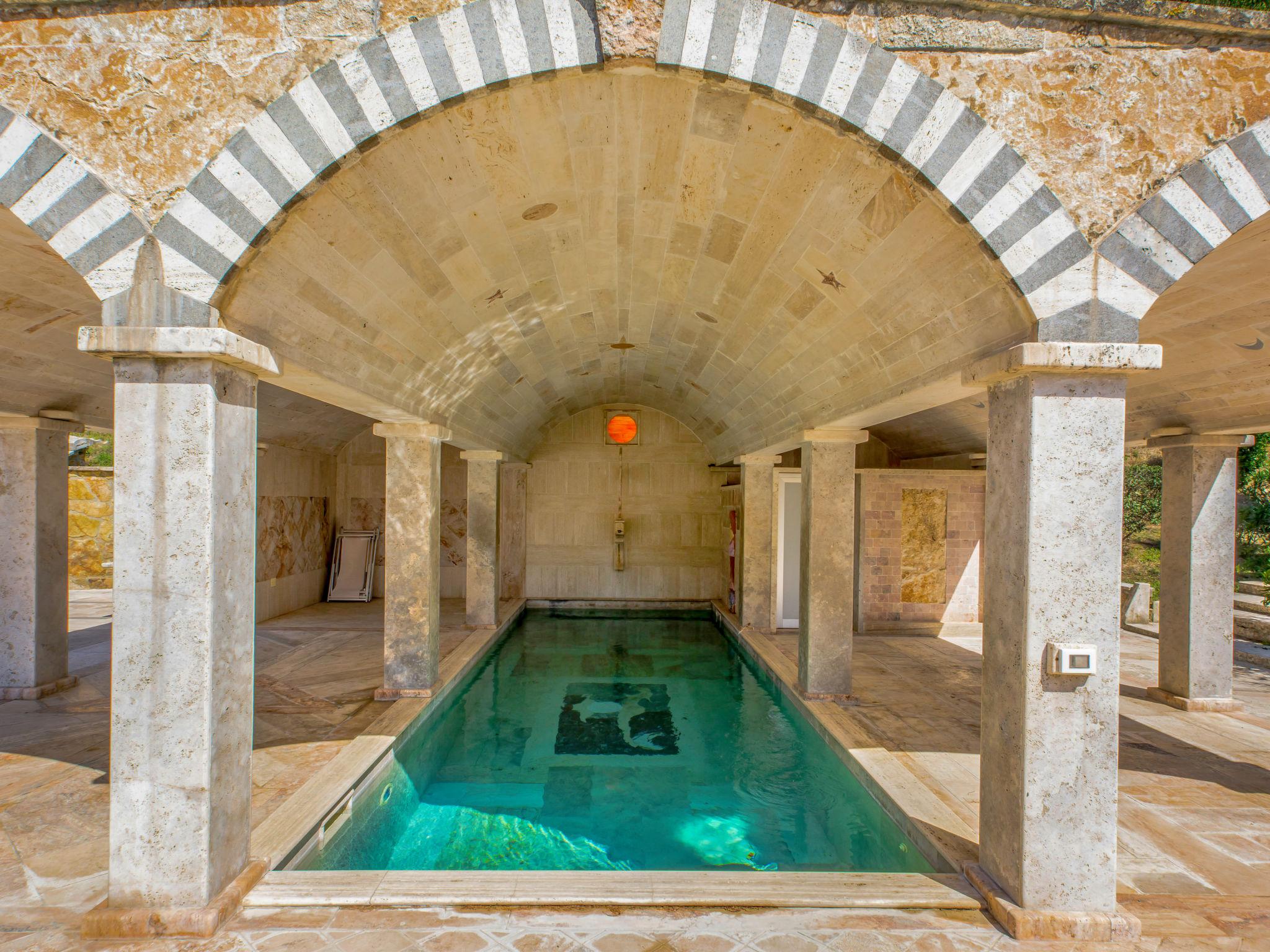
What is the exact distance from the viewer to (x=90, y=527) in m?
14.6

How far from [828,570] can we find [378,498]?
1021 centimetres

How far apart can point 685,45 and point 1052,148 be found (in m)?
1.81

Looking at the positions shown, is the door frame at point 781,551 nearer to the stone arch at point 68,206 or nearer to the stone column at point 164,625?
the stone column at point 164,625

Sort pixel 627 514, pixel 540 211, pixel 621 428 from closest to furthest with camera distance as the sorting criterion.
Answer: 1. pixel 540 211
2. pixel 621 428
3. pixel 627 514

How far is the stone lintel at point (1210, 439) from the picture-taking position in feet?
23.4

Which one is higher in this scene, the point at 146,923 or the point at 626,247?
the point at 626,247

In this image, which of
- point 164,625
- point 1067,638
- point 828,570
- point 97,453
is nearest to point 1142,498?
point 828,570

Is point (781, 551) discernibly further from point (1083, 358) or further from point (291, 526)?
point (291, 526)

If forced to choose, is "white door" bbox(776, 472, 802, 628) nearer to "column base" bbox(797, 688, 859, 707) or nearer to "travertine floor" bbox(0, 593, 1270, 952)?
"travertine floor" bbox(0, 593, 1270, 952)

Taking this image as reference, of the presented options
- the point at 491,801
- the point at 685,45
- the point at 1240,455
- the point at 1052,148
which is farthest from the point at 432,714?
the point at 1240,455

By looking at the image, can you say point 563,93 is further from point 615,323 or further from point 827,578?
point 827,578

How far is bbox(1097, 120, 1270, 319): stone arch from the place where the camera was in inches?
131

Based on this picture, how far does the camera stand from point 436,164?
3855 millimetres

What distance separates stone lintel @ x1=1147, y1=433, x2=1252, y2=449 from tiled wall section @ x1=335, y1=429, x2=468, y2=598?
11.5 m
